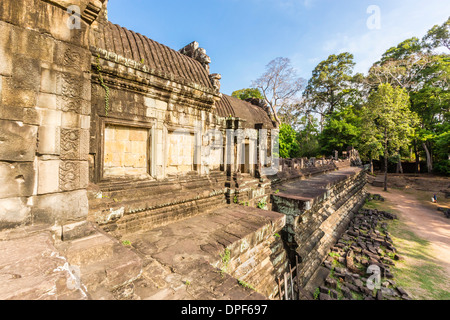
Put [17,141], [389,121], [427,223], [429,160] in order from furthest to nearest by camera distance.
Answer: [429,160] < [389,121] < [427,223] < [17,141]

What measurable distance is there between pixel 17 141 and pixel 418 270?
9708 millimetres

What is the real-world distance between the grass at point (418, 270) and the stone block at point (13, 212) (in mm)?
7858

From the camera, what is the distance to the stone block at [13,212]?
70.0 inches

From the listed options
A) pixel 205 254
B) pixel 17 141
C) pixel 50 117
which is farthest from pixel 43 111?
pixel 205 254

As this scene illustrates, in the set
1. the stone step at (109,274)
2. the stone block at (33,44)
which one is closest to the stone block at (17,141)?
the stone block at (33,44)

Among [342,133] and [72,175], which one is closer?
[72,175]

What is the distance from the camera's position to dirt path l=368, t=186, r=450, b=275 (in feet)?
22.5

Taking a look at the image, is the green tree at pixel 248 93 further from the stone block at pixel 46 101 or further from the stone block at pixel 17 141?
the stone block at pixel 17 141

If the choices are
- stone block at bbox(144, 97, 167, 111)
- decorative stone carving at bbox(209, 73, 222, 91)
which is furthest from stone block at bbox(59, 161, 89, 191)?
decorative stone carving at bbox(209, 73, 222, 91)

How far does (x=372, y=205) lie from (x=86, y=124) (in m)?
16.6

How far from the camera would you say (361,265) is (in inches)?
A: 242

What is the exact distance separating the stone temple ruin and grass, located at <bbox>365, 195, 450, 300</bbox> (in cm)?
224

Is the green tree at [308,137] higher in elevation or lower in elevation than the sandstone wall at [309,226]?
higher

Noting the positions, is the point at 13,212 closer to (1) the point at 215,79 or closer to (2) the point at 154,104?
(2) the point at 154,104
